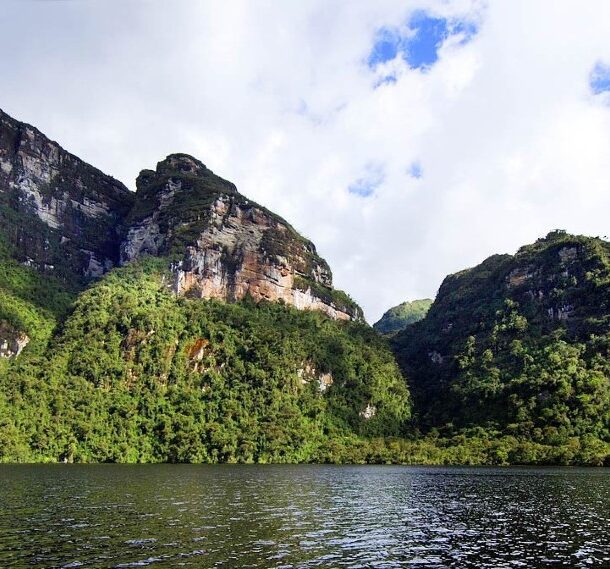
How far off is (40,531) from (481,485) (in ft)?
222

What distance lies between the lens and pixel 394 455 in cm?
18700

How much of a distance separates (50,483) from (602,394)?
170550 mm

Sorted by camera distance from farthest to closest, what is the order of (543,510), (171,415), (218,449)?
(171,415), (218,449), (543,510)

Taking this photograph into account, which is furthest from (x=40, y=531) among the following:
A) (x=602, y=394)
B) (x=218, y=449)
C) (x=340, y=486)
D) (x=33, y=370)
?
(x=602, y=394)

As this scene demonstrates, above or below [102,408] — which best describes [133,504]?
below

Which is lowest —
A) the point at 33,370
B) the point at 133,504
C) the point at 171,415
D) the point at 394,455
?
the point at 133,504

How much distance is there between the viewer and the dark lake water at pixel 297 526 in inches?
1411

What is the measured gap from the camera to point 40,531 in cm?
4303

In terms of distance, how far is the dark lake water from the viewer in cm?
3584

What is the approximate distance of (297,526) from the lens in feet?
157

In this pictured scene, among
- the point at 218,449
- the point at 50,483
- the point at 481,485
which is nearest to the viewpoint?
the point at 50,483

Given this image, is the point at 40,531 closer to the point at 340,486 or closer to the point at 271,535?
the point at 271,535

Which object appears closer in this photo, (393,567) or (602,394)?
(393,567)

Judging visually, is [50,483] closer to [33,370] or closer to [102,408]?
[102,408]
